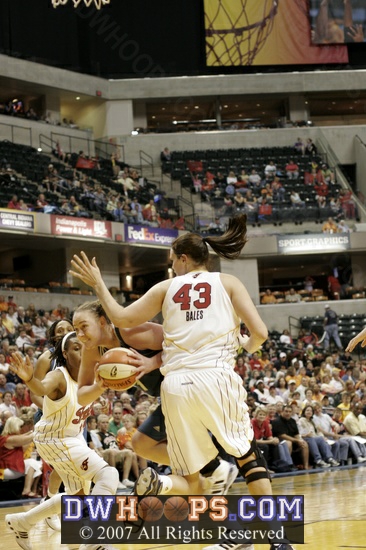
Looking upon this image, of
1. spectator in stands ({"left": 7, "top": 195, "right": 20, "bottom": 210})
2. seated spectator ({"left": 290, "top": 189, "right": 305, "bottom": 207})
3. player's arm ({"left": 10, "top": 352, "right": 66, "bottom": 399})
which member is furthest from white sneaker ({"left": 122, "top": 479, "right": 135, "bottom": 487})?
seated spectator ({"left": 290, "top": 189, "right": 305, "bottom": 207})

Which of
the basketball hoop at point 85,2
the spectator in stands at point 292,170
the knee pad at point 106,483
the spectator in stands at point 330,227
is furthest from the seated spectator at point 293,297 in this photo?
the knee pad at point 106,483

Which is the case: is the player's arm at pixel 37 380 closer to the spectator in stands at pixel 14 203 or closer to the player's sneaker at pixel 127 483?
the player's sneaker at pixel 127 483

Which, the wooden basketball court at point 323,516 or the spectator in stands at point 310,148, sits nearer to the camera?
the wooden basketball court at point 323,516

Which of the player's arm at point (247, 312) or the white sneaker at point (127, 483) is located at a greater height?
the player's arm at point (247, 312)

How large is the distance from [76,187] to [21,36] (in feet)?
33.0

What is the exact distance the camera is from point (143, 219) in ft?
96.4

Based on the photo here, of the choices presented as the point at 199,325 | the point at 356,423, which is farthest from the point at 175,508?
the point at 356,423

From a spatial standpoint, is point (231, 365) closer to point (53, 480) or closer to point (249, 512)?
point (249, 512)

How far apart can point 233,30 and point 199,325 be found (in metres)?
35.0

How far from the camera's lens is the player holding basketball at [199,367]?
4.58 meters

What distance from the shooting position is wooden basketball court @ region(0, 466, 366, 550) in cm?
582

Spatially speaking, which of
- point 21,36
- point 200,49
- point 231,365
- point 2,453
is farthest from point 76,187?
point 231,365

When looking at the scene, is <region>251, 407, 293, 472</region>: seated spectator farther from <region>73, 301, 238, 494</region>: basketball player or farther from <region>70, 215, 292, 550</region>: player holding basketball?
<region>70, 215, 292, 550</region>: player holding basketball

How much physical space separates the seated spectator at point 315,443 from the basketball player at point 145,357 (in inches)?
398
